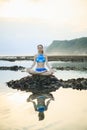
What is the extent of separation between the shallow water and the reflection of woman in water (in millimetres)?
66

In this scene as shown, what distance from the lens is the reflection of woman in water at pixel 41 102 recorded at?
6.52m

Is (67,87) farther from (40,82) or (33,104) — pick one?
(33,104)

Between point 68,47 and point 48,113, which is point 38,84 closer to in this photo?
point 48,113

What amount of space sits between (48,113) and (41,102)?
96 centimetres

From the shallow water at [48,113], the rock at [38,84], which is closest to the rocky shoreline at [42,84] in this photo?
the rock at [38,84]

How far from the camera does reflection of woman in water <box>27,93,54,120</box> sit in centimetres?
652

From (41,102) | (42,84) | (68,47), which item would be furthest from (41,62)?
(68,47)

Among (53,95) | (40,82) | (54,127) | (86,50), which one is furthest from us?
(86,50)

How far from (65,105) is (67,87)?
9.63 ft

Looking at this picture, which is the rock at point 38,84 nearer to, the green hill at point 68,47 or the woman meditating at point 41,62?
the woman meditating at point 41,62

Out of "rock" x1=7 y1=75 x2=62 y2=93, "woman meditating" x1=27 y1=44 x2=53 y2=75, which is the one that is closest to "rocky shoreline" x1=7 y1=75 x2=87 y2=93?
→ "rock" x1=7 y1=75 x2=62 y2=93

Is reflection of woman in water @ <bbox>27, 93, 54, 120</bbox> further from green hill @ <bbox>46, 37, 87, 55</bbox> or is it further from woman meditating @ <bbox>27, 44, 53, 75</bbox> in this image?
green hill @ <bbox>46, 37, 87, 55</bbox>

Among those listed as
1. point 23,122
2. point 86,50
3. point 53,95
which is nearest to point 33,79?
point 53,95

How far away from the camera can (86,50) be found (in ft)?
187
